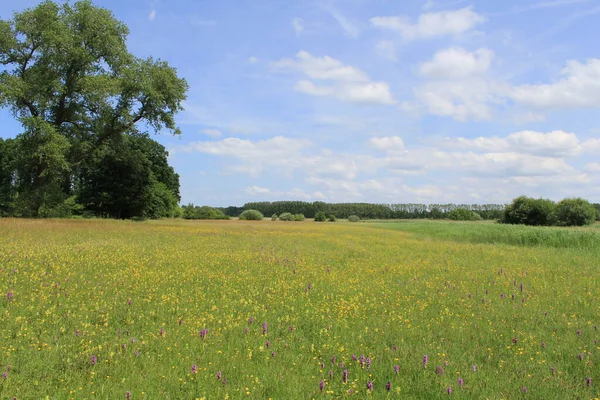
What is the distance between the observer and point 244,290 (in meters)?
9.69

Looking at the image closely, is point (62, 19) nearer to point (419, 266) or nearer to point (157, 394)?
point (419, 266)

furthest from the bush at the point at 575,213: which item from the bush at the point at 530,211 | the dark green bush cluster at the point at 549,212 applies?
the bush at the point at 530,211

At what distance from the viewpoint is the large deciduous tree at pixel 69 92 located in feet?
104

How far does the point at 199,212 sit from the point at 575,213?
75146 millimetres

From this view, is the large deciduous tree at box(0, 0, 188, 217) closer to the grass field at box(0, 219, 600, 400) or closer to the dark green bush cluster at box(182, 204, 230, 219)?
the grass field at box(0, 219, 600, 400)

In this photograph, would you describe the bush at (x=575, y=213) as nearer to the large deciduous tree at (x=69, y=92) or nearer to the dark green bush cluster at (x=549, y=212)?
the dark green bush cluster at (x=549, y=212)

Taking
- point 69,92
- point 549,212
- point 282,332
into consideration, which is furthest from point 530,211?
point 282,332

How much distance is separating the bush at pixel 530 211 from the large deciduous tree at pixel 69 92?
76008 mm

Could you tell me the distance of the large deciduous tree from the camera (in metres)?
31.7

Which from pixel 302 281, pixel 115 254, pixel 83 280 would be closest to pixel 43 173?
pixel 115 254

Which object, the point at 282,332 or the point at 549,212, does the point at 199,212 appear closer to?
the point at 549,212

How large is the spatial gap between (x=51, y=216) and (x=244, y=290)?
33.1 m

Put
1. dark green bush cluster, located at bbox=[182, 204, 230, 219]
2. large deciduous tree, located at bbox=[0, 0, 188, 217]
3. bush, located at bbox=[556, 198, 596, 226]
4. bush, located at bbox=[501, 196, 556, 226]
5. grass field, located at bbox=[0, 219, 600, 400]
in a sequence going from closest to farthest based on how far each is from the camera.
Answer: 1. grass field, located at bbox=[0, 219, 600, 400]
2. large deciduous tree, located at bbox=[0, 0, 188, 217]
3. bush, located at bbox=[556, 198, 596, 226]
4. bush, located at bbox=[501, 196, 556, 226]
5. dark green bush cluster, located at bbox=[182, 204, 230, 219]

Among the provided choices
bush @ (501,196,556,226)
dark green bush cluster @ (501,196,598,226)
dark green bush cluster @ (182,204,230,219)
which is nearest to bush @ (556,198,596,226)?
dark green bush cluster @ (501,196,598,226)
